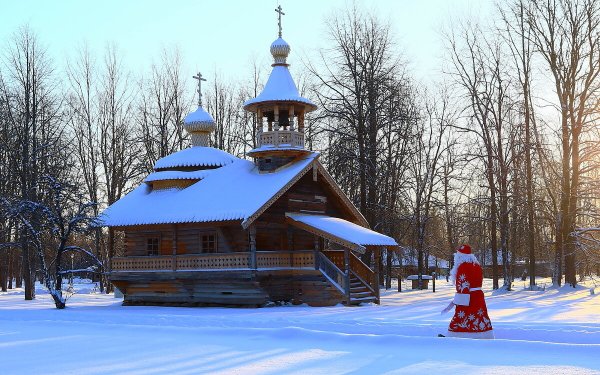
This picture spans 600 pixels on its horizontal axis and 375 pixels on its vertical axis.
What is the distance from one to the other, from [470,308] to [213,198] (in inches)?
602

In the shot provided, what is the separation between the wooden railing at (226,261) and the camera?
26.1 meters

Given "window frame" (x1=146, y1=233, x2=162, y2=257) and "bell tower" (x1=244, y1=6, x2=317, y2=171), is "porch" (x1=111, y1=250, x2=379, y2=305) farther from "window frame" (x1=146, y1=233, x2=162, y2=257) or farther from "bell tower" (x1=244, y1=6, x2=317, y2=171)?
"bell tower" (x1=244, y1=6, x2=317, y2=171)

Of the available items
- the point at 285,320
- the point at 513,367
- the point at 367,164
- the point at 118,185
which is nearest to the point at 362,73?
the point at 367,164

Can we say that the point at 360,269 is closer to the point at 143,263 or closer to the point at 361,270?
the point at 361,270

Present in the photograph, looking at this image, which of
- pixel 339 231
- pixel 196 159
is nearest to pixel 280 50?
pixel 196 159

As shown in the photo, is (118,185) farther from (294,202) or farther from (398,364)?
(398,364)

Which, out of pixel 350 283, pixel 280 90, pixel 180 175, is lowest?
pixel 350 283

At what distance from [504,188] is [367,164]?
24.1 ft

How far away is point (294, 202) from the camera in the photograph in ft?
92.3

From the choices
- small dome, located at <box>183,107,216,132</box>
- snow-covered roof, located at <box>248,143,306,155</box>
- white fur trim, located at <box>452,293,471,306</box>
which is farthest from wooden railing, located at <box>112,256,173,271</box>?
white fur trim, located at <box>452,293,471,306</box>

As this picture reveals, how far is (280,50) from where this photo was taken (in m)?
30.9

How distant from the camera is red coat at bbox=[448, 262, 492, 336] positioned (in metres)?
14.0

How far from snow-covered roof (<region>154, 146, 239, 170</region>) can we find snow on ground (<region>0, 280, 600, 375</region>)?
404 inches

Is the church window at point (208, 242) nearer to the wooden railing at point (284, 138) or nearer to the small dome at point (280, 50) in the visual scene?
the wooden railing at point (284, 138)
